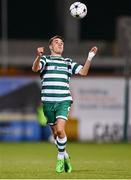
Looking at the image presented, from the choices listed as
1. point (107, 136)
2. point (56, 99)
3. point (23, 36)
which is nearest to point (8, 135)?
point (107, 136)

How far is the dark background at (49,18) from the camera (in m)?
50.3

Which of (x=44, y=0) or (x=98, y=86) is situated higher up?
(x=44, y=0)

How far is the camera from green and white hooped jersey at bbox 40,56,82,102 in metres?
15.3

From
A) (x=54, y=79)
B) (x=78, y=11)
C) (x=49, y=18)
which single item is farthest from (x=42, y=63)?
(x=49, y=18)

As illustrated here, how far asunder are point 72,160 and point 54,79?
544cm

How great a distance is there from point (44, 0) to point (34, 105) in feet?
68.6

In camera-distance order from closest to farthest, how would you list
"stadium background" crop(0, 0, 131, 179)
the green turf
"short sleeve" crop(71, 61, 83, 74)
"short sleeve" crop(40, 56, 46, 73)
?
the green turf, "short sleeve" crop(40, 56, 46, 73), "short sleeve" crop(71, 61, 83, 74), "stadium background" crop(0, 0, 131, 179)

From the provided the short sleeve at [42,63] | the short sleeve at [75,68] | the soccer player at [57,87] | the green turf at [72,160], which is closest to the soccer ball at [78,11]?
the soccer player at [57,87]

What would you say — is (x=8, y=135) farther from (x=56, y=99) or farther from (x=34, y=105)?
(x=56, y=99)

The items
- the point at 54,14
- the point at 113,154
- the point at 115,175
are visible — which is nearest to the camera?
the point at 115,175

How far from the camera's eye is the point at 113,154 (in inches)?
929

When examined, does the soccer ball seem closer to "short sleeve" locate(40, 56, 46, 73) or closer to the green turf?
"short sleeve" locate(40, 56, 46, 73)

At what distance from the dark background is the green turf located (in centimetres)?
2111

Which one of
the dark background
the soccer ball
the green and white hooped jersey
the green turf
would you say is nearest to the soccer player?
the green and white hooped jersey
